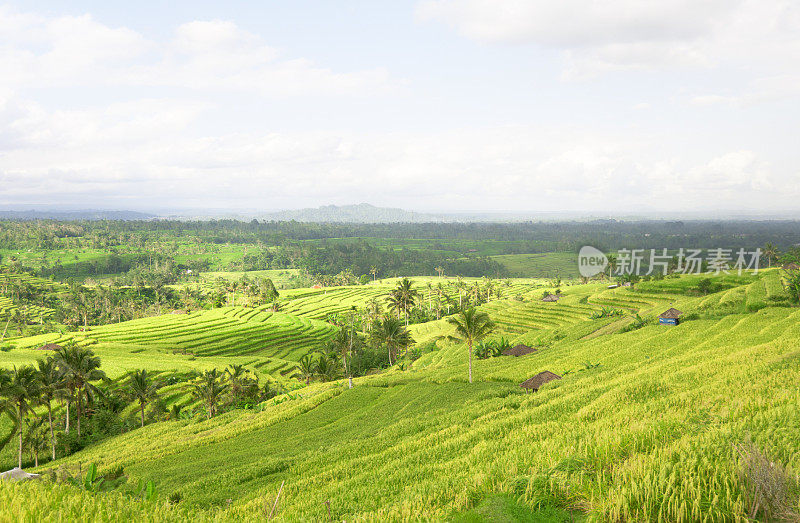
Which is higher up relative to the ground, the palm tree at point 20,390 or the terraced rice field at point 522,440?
the terraced rice field at point 522,440

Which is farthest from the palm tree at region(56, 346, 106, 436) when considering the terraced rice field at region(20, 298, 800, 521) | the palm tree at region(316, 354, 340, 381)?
the palm tree at region(316, 354, 340, 381)

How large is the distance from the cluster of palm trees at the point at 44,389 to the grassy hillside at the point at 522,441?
6.15 m

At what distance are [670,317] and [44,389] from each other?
6609 cm

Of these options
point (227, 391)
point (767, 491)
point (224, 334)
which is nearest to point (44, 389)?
point (227, 391)

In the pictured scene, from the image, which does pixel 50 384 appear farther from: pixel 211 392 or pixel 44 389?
pixel 211 392

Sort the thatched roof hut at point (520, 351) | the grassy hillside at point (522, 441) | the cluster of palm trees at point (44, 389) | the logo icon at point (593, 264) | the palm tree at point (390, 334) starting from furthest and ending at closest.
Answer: the logo icon at point (593, 264) → the palm tree at point (390, 334) → the thatched roof hut at point (520, 351) → the cluster of palm trees at point (44, 389) → the grassy hillside at point (522, 441)

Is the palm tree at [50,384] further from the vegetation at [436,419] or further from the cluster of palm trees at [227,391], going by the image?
the cluster of palm trees at [227,391]

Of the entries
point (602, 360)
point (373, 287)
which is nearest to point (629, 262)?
point (373, 287)

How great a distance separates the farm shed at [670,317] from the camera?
4896cm

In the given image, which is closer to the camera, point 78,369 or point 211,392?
point 78,369

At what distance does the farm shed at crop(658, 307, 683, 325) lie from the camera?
4896 centimetres

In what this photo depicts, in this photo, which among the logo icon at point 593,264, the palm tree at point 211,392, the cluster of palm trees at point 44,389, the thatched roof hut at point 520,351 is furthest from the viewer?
the logo icon at point 593,264

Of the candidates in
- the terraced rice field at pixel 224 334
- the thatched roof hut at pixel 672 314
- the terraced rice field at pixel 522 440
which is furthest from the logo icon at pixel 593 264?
the terraced rice field at pixel 522 440

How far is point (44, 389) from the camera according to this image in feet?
122
